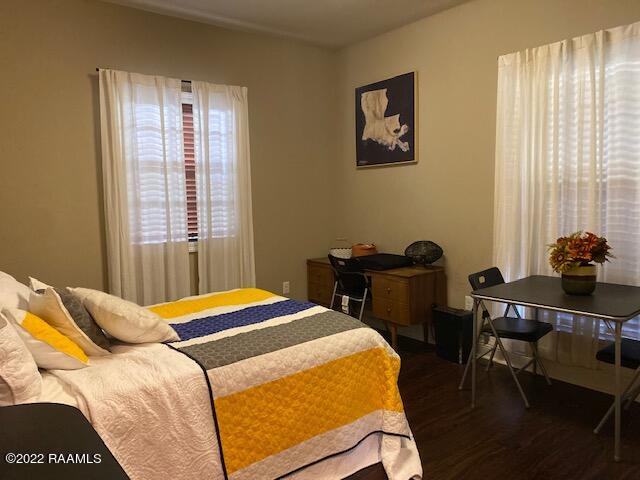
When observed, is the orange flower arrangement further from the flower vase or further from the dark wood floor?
the dark wood floor

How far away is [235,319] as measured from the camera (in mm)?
2547

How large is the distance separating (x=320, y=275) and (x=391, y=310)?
102 centimetres

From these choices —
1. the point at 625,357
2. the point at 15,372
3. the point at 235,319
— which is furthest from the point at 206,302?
the point at 625,357

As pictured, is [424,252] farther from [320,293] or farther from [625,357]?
[625,357]

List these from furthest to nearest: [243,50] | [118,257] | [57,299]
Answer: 1. [243,50]
2. [118,257]
3. [57,299]

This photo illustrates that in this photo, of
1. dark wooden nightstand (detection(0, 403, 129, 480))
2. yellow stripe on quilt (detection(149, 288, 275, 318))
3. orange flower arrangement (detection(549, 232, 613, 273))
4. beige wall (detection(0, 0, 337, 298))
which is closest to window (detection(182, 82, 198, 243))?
beige wall (detection(0, 0, 337, 298))

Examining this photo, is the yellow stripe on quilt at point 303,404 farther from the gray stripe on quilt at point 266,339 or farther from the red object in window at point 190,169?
the red object in window at point 190,169

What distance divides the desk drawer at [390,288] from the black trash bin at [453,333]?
12.5 inches

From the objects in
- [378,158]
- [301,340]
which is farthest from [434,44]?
[301,340]

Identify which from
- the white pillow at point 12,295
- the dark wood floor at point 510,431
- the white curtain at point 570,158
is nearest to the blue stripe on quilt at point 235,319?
the white pillow at point 12,295

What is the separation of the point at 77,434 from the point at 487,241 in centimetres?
335

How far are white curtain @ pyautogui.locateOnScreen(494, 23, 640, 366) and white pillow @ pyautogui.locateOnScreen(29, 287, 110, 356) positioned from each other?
9.17ft

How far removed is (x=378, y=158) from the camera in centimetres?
462

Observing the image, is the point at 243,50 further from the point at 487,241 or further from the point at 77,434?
the point at 77,434
